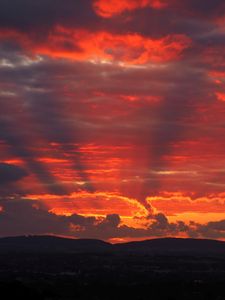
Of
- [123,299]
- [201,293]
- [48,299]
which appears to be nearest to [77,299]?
[123,299]

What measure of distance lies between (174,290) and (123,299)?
29.7 m

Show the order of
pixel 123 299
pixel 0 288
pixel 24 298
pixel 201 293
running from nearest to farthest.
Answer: pixel 24 298 < pixel 0 288 < pixel 123 299 < pixel 201 293

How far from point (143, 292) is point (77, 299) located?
1538 inches

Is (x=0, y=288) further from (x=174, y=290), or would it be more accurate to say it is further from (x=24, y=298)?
(x=174, y=290)

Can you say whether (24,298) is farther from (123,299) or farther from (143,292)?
(143,292)

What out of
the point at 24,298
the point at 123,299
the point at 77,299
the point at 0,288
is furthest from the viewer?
the point at 123,299

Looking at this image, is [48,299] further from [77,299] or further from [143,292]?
[143,292]

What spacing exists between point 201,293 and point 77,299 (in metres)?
48.8

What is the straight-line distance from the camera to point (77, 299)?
155375mm

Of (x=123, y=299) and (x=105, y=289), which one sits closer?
(x=123, y=299)

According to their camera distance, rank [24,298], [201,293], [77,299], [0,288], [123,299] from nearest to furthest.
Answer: [24,298] → [0,288] → [77,299] → [123,299] → [201,293]

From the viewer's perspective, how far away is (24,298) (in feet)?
368

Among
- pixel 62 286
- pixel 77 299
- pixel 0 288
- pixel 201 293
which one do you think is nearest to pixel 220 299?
pixel 201 293

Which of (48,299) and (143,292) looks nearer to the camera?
(48,299)
